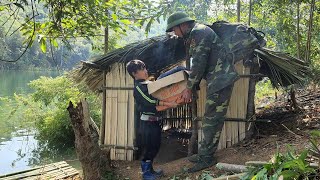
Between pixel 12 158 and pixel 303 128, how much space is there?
9625mm

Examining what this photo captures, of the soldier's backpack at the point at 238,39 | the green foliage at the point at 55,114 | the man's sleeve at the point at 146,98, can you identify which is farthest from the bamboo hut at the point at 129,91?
the green foliage at the point at 55,114

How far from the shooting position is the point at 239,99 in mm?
5582

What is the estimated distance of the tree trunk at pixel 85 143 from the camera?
188 inches

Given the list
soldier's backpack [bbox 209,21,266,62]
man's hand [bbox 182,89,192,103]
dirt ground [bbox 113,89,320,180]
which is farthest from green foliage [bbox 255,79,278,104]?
man's hand [bbox 182,89,192,103]

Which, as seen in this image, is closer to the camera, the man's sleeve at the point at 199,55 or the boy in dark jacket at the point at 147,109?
the man's sleeve at the point at 199,55

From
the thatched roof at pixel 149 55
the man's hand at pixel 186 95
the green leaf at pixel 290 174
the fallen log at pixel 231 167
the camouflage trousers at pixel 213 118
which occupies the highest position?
the thatched roof at pixel 149 55

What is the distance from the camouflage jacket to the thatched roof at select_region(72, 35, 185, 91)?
1119 mm

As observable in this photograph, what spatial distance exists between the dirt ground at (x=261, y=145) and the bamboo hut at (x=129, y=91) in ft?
0.88

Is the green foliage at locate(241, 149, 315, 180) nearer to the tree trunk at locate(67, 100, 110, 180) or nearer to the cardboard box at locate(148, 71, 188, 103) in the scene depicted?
the cardboard box at locate(148, 71, 188, 103)

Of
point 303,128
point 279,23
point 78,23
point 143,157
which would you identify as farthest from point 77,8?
point 279,23

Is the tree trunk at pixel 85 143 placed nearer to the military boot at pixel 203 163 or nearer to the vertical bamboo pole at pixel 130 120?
the vertical bamboo pole at pixel 130 120

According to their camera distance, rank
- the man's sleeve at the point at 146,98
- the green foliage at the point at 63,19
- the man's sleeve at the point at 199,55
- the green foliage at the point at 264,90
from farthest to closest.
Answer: the green foliage at the point at 264,90, the man's sleeve at the point at 146,98, the man's sleeve at the point at 199,55, the green foliage at the point at 63,19

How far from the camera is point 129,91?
611cm

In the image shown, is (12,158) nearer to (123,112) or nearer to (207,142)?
(123,112)
